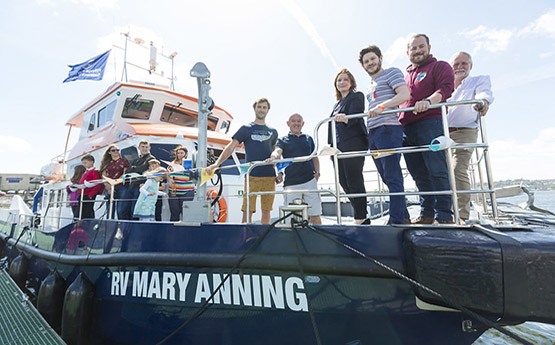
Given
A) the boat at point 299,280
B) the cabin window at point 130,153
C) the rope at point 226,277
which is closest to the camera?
the boat at point 299,280

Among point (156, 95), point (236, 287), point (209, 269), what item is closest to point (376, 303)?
point (236, 287)

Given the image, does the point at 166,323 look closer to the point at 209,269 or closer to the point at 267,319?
the point at 209,269

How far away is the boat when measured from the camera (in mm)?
1505

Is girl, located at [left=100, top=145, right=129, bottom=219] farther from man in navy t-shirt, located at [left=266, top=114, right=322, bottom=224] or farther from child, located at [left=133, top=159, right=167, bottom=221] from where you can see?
man in navy t-shirt, located at [left=266, top=114, right=322, bottom=224]

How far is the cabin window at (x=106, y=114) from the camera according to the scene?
23.0 ft

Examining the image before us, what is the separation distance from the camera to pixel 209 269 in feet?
7.36

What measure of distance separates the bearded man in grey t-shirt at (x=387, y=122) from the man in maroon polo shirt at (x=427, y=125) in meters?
0.19

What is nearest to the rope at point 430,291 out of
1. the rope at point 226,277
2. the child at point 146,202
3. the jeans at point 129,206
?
the rope at point 226,277

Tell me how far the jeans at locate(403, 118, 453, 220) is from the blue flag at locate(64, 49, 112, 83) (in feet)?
32.8

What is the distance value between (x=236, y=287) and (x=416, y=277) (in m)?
1.21

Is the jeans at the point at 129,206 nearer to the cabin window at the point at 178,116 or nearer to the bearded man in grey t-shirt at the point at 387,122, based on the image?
the bearded man in grey t-shirt at the point at 387,122

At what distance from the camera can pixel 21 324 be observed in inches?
133

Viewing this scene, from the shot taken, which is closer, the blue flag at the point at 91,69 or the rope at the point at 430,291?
the rope at the point at 430,291

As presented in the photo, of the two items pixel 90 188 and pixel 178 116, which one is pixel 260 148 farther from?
pixel 178 116
